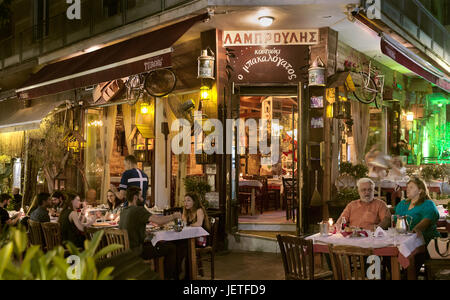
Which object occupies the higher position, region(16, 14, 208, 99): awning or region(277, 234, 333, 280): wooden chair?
region(16, 14, 208, 99): awning

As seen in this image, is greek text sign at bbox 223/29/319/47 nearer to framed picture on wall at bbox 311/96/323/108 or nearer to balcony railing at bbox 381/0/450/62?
framed picture on wall at bbox 311/96/323/108

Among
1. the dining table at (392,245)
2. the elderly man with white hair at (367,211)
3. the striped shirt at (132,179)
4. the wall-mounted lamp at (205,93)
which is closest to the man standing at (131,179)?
the striped shirt at (132,179)

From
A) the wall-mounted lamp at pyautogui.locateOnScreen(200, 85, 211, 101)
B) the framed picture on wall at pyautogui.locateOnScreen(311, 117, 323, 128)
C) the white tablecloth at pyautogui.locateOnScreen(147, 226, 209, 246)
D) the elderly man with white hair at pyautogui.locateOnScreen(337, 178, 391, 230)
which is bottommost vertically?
the white tablecloth at pyautogui.locateOnScreen(147, 226, 209, 246)

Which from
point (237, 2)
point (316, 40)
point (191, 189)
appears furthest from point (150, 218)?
point (316, 40)

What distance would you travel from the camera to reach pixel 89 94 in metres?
14.0

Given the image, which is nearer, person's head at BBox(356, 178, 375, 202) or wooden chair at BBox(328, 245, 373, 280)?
wooden chair at BBox(328, 245, 373, 280)

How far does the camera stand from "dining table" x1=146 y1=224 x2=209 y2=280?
21.7 ft

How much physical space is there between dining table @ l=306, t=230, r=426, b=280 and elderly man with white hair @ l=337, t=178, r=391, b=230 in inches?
29.3

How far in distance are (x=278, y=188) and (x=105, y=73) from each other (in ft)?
20.2

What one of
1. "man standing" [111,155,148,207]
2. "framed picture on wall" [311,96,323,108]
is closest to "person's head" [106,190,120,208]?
"man standing" [111,155,148,207]

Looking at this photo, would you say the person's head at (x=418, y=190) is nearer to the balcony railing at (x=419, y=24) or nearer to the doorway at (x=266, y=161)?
the doorway at (x=266, y=161)

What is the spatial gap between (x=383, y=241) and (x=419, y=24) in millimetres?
9198

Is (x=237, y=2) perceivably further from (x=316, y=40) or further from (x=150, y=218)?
(x=150, y=218)

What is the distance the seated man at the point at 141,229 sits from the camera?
6117mm
